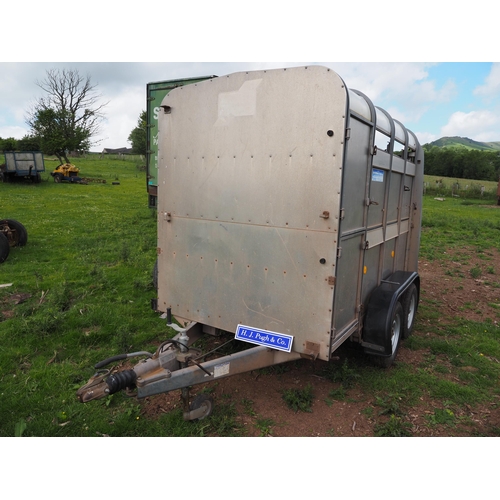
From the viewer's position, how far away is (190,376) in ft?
12.2

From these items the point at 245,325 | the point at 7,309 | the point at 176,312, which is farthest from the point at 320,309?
the point at 7,309

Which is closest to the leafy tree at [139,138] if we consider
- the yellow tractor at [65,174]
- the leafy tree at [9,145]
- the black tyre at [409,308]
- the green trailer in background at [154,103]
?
the leafy tree at [9,145]

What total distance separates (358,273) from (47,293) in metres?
5.70

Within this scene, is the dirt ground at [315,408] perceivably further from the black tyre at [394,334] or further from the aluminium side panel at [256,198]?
the aluminium side panel at [256,198]

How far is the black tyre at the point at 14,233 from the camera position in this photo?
1053cm

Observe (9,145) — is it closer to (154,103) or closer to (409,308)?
(154,103)

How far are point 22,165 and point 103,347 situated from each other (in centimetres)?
2464

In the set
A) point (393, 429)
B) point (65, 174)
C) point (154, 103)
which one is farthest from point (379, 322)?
point (65, 174)

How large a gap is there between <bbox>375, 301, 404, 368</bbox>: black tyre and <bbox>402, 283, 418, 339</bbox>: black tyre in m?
0.15

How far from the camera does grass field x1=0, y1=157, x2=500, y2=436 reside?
396 centimetres

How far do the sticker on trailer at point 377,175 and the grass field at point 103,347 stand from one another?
2.17m

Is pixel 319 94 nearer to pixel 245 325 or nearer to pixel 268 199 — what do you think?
pixel 268 199

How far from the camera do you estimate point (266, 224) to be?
3.86m

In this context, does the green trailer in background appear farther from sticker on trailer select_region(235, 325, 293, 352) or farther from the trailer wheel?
the trailer wheel
